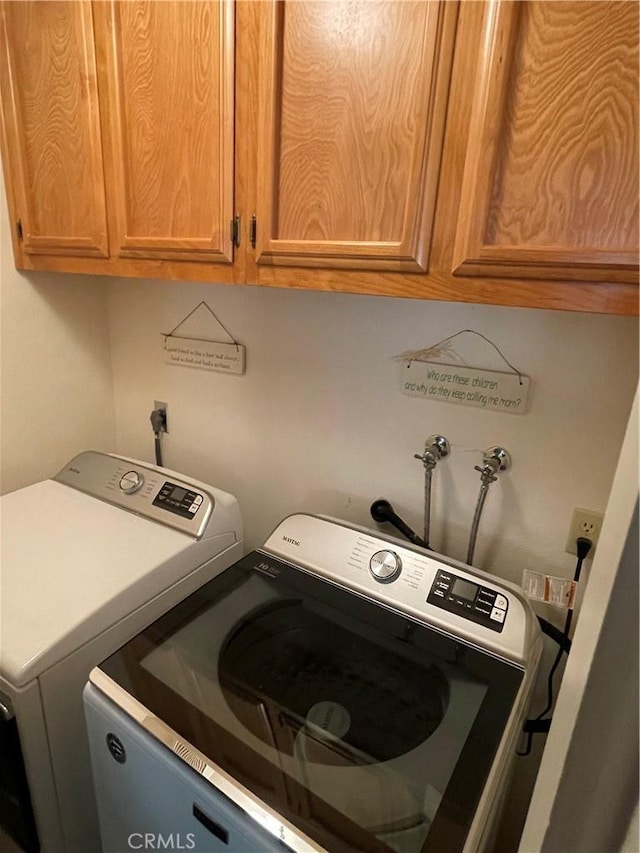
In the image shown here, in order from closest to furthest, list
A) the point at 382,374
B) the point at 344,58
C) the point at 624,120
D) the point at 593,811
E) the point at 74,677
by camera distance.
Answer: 1. the point at 593,811
2. the point at 624,120
3. the point at 344,58
4. the point at 74,677
5. the point at 382,374

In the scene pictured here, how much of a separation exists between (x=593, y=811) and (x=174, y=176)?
3.85 ft

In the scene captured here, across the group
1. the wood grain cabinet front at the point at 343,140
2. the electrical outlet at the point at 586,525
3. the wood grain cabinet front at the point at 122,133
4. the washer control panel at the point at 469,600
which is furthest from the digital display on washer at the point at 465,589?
A: the wood grain cabinet front at the point at 122,133

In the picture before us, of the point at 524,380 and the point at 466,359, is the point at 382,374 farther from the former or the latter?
the point at 524,380

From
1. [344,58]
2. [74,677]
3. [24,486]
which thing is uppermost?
[344,58]

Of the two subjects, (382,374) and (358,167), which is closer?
(358,167)

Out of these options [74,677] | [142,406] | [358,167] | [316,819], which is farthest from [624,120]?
[142,406]

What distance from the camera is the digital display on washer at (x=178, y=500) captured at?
50.0 inches

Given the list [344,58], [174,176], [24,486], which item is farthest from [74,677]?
[344,58]

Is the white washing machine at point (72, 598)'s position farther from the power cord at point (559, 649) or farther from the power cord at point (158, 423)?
the power cord at point (559, 649)

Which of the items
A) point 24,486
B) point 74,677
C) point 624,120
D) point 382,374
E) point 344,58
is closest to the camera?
point 624,120

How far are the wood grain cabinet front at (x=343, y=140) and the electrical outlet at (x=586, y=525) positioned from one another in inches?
21.5

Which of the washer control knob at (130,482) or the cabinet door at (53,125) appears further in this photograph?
the washer control knob at (130,482)

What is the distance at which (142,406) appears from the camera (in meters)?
1.72

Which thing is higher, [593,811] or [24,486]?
[593,811]
